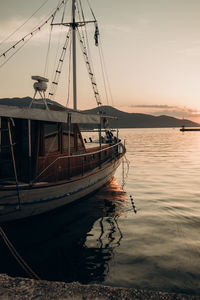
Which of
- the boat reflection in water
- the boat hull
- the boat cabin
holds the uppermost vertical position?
the boat cabin

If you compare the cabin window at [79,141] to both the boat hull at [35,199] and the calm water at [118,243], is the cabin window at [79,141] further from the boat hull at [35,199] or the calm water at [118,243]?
the calm water at [118,243]

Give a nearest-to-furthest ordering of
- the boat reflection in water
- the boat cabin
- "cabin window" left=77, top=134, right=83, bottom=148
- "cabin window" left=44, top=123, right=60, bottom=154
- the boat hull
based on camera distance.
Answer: the boat reflection in water < the boat hull < the boat cabin < "cabin window" left=44, top=123, right=60, bottom=154 < "cabin window" left=77, top=134, right=83, bottom=148

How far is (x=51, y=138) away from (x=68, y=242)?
405 cm

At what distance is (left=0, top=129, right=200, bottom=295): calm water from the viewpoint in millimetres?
5723

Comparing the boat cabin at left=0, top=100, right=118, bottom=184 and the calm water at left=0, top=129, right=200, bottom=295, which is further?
the boat cabin at left=0, top=100, right=118, bottom=184

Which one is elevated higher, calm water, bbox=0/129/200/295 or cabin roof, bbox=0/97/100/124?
cabin roof, bbox=0/97/100/124

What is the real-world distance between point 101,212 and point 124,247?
3.40 m

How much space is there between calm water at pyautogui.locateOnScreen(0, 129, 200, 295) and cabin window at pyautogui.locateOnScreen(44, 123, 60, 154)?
2.44 meters

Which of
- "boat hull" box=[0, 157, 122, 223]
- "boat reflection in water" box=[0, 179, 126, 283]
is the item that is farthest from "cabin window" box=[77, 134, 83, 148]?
"boat reflection in water" box=[0, 179, 126, 283]

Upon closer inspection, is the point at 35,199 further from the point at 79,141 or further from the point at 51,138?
the point at 79,141

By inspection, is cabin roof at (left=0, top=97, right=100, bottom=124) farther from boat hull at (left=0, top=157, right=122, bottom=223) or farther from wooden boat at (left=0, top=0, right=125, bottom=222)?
boat hull at (left=0, top=157, right=122, bottom=223)

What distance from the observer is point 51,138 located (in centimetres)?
975

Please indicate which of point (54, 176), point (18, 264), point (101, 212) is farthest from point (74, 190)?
point (18, 264)

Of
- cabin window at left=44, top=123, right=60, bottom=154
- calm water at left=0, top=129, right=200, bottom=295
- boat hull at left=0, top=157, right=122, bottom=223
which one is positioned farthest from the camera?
cabin window at left=44, top=123, right=60, bottom=154
